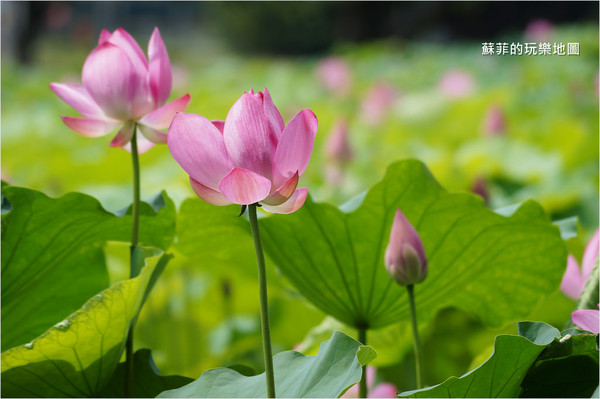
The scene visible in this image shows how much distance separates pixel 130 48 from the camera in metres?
0.51

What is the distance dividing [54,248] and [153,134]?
117 millimetres

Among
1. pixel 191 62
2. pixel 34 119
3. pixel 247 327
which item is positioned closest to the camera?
pixel 247 327

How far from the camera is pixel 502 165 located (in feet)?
4.63

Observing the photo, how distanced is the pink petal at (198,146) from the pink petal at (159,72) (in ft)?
0.45

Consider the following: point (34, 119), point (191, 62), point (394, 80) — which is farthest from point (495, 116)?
point (191, 62)

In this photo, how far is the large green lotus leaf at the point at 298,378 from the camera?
39 centimetres

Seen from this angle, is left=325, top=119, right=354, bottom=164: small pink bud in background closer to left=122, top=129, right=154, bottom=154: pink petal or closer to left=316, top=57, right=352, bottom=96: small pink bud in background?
left=122, top=129, right=154, bottom=154: pink petal

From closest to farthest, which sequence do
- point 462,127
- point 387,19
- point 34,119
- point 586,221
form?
point 586,221 → point 462,127 → point 34,119 → point 387,19

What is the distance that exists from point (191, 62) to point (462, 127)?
48.1 ft

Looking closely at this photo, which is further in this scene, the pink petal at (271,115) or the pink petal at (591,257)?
the pink petal at (591,257)

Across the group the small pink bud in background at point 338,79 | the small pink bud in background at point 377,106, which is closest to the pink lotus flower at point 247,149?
the small pink bud in background at point 377,106

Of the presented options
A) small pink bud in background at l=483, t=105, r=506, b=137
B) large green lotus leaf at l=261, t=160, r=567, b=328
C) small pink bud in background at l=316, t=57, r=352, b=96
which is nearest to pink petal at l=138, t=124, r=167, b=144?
large green lotus leaf at l=261, t=160, r=567, b=328

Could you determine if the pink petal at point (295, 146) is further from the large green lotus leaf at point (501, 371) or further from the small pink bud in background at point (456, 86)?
the small pink bud in background at point (456, 86)

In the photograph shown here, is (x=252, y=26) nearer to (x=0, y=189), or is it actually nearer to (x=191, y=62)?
(x=191, y=62)
